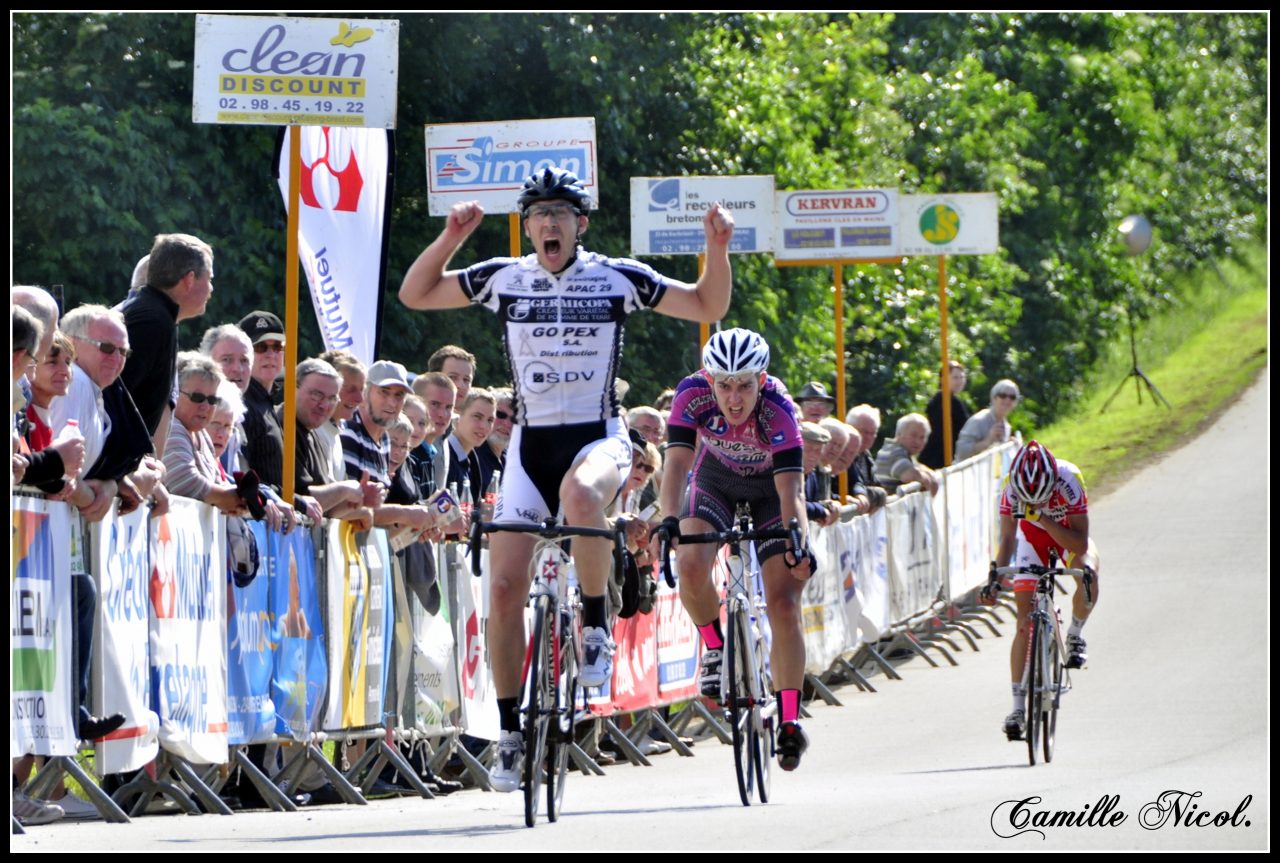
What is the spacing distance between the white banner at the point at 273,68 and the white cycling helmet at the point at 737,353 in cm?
290

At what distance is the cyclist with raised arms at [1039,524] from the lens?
14195mm

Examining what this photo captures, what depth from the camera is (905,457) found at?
2188cm

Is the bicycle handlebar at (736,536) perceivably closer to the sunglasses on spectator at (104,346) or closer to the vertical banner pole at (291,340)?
the vertical banner pole at (291,340)

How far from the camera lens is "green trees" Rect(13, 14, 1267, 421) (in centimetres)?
2481

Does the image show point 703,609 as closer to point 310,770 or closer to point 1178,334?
point 310,770

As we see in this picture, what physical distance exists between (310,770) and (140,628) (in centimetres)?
193

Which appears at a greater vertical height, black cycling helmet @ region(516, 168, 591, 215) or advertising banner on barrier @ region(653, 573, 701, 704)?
black cycling helmet @ region(516, 168, 591, 215)

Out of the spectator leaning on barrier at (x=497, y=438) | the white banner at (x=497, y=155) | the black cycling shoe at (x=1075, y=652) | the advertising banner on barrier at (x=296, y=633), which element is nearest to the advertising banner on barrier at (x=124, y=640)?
the advertising banner on barrier at (x=296, y=633)

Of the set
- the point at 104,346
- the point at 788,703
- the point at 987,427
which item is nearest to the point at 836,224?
the point at 987,427

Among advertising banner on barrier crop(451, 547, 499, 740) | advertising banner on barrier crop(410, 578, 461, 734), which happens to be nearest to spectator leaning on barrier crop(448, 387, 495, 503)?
advertising banner on barrier crop(451, 547, 499, 740)

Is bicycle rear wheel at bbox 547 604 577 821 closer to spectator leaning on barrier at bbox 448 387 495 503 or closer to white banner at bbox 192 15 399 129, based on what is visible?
white banner at bbox 192 15 399 129

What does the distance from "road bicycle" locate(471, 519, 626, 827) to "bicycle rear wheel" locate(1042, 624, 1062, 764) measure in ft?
16.6

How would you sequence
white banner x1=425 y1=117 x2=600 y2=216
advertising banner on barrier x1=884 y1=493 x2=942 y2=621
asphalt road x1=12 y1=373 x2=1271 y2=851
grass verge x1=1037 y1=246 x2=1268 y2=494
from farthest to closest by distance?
grass verge x1=1037 y1=246 x2=1268 y2=494
advertising banner on barrier x1=884 y1=493 x2=942 y2=621
white banner x1=425 y1=117 x2=600 y2=216
asphalt road x1=12 y1=373 x2=1271 y2=851

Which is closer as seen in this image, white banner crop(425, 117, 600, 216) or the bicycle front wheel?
the bicycle front wheel
